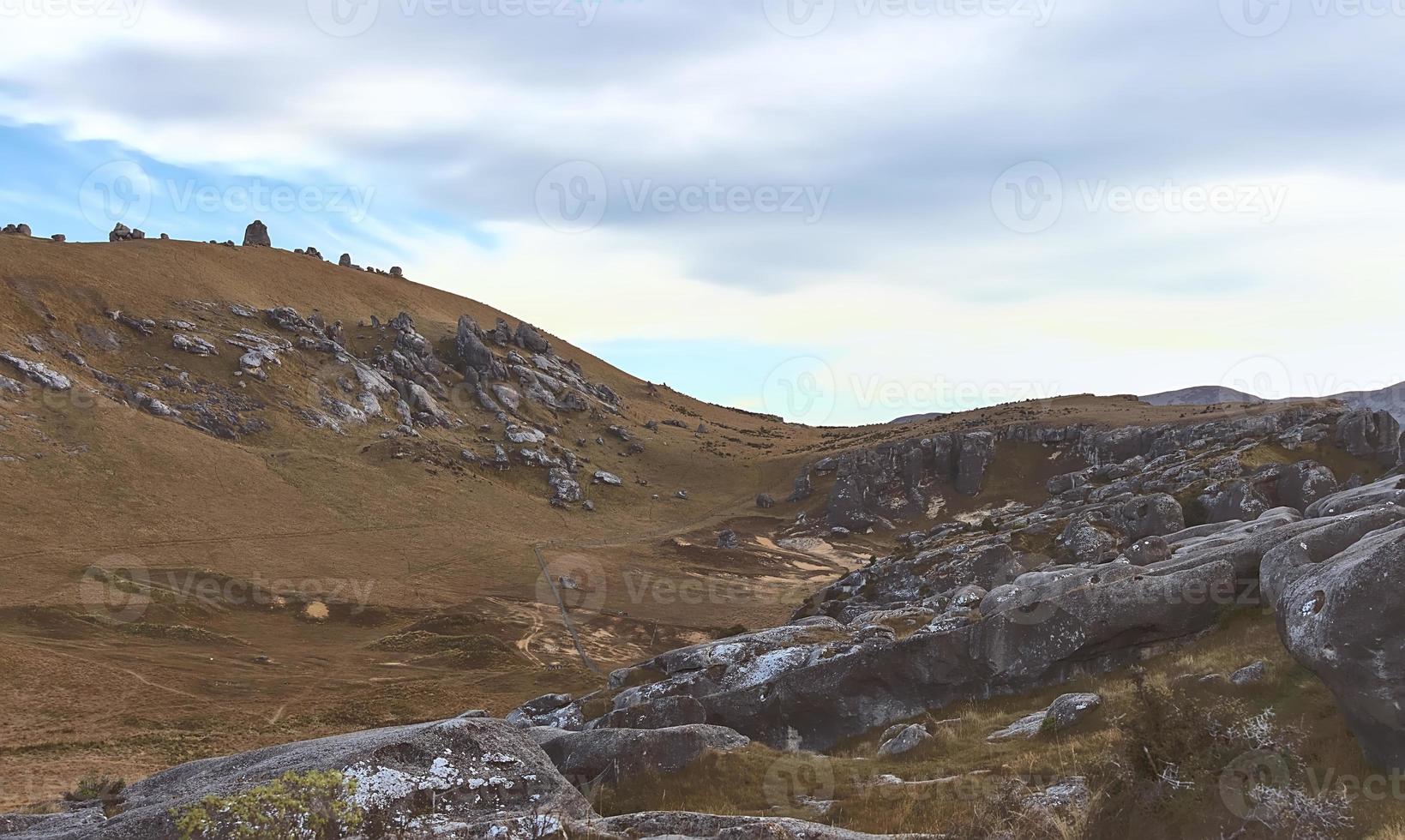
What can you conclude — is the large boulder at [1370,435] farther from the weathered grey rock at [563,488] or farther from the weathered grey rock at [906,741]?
the weathered grey rock at [563,488]

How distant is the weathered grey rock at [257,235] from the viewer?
176 m

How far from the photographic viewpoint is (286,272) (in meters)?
160

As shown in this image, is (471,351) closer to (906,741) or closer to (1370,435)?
(1370,435)

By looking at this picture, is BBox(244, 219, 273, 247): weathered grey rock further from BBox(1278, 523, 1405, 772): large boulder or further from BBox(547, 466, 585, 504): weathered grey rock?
BBox(1278, 523, 1405, 772): large boulder

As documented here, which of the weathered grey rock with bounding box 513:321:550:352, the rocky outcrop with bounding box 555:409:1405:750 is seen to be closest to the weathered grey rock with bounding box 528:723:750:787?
the rocky outcrop with bounding box 555:409:1405:750

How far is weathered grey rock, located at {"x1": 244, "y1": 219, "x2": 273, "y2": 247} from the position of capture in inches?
6937

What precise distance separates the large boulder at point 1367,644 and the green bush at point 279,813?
13.0 metres

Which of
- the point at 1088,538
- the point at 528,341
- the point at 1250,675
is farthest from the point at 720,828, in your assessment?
the point at 528,341

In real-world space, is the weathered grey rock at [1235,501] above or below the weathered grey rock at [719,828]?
above

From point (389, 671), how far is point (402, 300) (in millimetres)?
138682

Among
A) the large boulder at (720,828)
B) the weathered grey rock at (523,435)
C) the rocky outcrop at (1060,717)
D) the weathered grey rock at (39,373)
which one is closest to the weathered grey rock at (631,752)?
the large boulder at (720,828)

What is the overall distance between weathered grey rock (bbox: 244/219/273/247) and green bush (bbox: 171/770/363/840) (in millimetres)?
188152

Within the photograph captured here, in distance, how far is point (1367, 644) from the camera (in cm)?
1123

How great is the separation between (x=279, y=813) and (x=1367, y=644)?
14.0 metres
